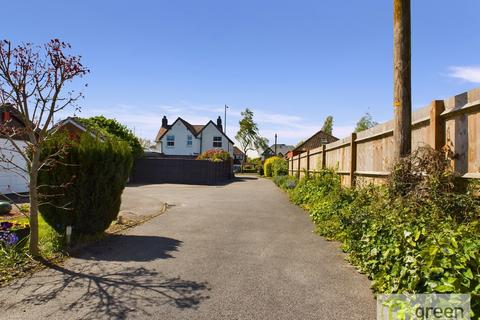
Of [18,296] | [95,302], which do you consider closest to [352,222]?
[95,302]

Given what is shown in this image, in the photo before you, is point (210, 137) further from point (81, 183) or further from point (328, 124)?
point (81, 183)

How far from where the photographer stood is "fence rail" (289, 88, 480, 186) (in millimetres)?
4645

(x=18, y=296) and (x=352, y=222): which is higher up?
(x=352, y=222)

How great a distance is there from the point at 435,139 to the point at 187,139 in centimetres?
4956

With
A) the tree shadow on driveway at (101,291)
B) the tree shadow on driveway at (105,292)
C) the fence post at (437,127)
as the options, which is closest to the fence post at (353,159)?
the fence post at (437,127)

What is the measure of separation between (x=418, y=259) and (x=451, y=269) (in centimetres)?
44

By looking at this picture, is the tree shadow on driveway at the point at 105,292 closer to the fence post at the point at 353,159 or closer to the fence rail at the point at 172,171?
the fence post at the point at 353,159

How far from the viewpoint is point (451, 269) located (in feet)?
10.4

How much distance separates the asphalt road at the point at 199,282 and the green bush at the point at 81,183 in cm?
59

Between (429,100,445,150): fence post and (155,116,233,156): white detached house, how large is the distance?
4911 centimetres

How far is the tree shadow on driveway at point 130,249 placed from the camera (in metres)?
6.16

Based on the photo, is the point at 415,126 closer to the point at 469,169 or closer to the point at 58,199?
the point at 469,169

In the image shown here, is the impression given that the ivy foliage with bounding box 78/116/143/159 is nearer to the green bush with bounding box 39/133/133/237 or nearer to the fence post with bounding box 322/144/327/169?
the fence post with bounding box 322/144/327/169

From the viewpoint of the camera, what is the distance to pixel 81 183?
6.83 m
